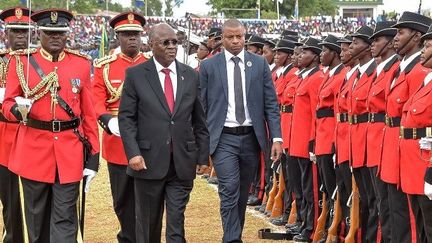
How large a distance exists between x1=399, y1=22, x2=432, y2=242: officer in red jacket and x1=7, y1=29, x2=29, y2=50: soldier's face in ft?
14.0

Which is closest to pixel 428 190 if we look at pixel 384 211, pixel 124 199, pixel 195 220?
pixel 384 211

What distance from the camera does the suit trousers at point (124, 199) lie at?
9.53m

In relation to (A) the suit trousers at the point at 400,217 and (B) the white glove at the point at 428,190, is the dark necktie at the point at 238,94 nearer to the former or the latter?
(A) the suit trousers at the point at 400,217

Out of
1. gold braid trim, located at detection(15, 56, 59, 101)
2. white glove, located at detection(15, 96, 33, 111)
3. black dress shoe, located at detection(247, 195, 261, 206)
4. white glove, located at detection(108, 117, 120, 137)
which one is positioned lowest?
black dress shoe, located at detection(247, 195, 261, 206)

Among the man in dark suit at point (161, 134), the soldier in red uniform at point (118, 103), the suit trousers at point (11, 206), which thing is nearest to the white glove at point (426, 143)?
the man in dark suit at point (161, 134)

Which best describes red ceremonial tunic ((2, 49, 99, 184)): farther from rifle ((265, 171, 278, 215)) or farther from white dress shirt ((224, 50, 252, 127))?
rifle ((265, 171, 278, 215))

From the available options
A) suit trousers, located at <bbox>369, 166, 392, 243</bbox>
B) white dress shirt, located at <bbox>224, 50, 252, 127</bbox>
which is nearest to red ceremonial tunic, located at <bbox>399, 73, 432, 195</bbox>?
suit trousers, located at <bbox>369, 166, 392, 243</bbox>

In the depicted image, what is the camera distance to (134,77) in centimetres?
848

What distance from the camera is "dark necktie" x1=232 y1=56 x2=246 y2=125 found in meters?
9.54

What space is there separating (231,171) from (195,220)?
10.2 feet

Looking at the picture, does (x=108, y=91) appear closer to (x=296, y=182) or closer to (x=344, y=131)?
(x=344, y=131)

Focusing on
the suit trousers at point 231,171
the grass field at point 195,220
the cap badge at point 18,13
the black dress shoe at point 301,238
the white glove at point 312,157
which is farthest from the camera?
the grass field at point 195,220

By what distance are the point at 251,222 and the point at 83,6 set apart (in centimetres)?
7855

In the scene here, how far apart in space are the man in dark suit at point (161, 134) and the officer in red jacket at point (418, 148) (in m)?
1.77
